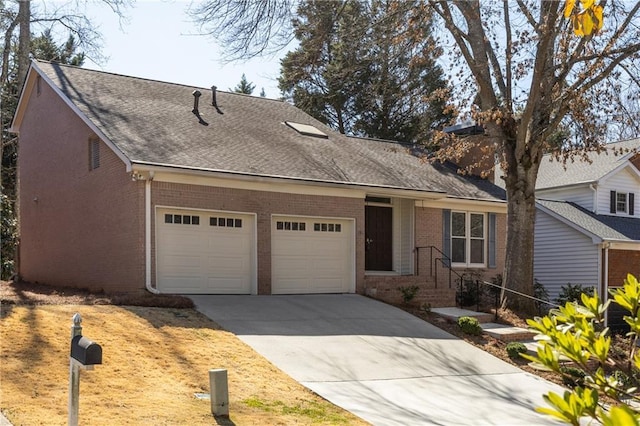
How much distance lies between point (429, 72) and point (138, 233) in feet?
78.8

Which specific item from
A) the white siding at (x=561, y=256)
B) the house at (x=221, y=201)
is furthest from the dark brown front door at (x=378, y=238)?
the white siding at (x=561, y=256)

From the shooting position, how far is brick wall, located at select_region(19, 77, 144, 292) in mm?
16734

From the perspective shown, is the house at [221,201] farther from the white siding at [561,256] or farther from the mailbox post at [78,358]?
the mailbox post at [78,358]

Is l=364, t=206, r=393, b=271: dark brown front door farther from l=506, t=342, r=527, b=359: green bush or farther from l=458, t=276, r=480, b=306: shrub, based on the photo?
l=506, t=342, r=527, b=359: green bush

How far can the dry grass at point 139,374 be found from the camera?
819 centimetres

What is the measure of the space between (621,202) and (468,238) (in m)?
8.84

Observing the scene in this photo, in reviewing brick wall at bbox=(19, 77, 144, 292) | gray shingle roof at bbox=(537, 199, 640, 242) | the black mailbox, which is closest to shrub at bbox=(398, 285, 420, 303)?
brick wall at bbox=(19, 77, 144, 292)

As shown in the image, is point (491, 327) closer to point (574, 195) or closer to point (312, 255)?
point (312, 255)

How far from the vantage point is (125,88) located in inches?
816

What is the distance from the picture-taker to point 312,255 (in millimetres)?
19000

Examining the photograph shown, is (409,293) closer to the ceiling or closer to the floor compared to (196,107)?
closer to the floor

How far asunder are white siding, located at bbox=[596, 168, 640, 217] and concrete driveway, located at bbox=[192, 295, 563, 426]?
13.8 meters

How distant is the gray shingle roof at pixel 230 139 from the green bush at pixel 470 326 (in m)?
4.93

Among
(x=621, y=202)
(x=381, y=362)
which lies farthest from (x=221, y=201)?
(x=621, y=202)
